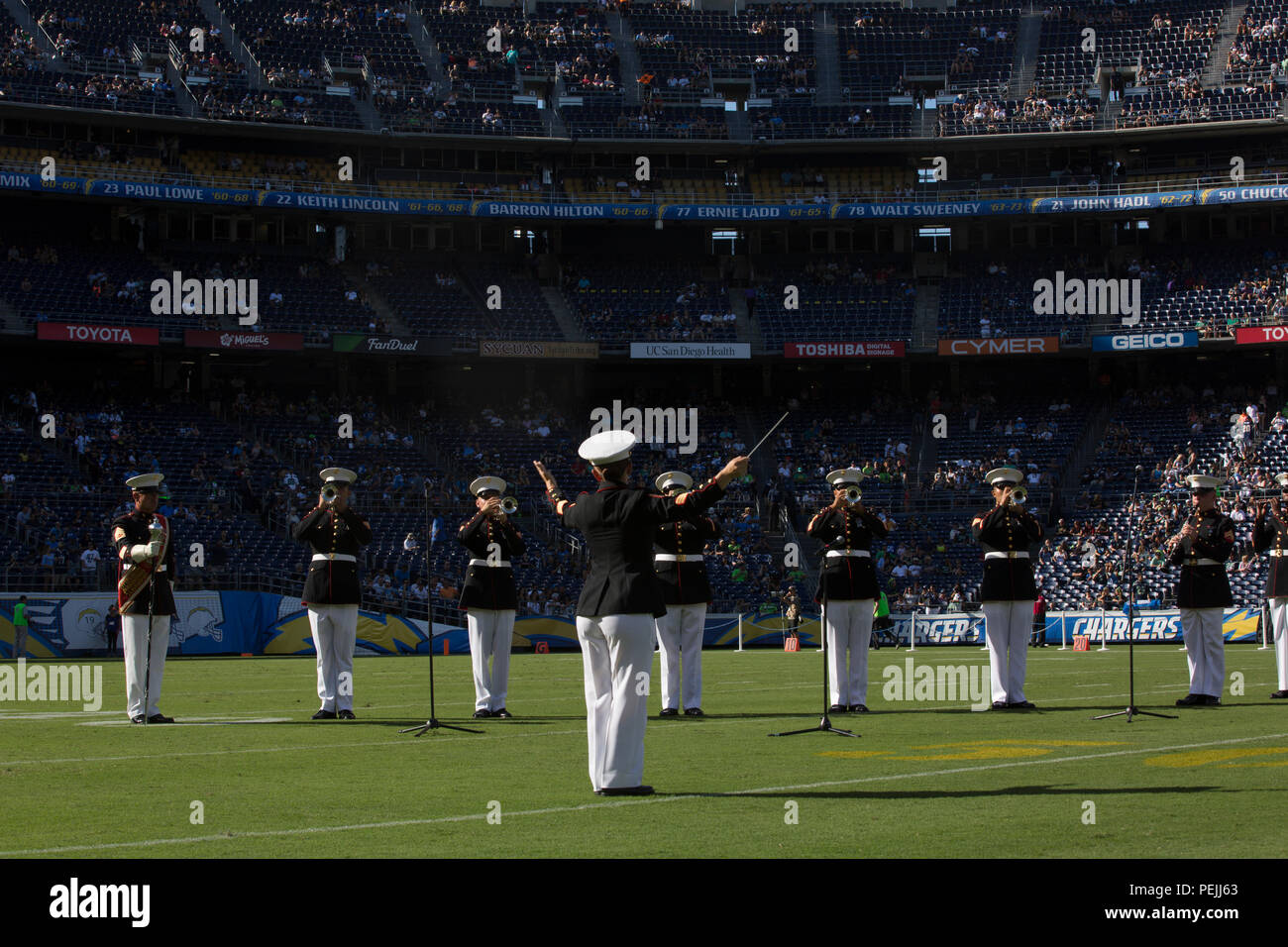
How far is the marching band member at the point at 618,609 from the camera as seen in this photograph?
10539mm

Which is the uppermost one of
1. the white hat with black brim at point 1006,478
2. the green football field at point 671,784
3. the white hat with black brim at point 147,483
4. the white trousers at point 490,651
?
the white hat with black brim at point 147,483

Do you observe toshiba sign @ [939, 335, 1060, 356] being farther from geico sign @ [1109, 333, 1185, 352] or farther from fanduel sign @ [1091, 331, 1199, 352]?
geico sign @ [1109, 333, 1185, 352]

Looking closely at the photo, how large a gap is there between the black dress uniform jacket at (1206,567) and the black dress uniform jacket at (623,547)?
967cm

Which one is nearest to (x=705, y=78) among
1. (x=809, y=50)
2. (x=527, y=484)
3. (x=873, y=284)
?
(x=809, y=50)

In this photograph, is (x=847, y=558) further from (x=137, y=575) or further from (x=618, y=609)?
(x=137, y=575)

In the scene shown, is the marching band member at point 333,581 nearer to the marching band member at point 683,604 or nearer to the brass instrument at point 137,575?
the brass instrument at point 137,575

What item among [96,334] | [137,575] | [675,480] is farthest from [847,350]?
[137,575]

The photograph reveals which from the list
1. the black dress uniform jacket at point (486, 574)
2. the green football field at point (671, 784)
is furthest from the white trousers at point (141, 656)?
the black dress uniform jacket at point (486, 574)

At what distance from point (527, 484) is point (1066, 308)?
22101 mm

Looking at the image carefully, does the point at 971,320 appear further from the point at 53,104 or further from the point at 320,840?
the point at 320,840

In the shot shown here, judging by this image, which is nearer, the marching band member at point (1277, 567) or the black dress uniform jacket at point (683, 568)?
the black dress uniform jacket at point (683, 568)

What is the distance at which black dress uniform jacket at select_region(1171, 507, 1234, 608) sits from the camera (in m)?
18.3

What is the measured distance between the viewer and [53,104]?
55.6 meters

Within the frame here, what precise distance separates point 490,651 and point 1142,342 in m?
44.3
